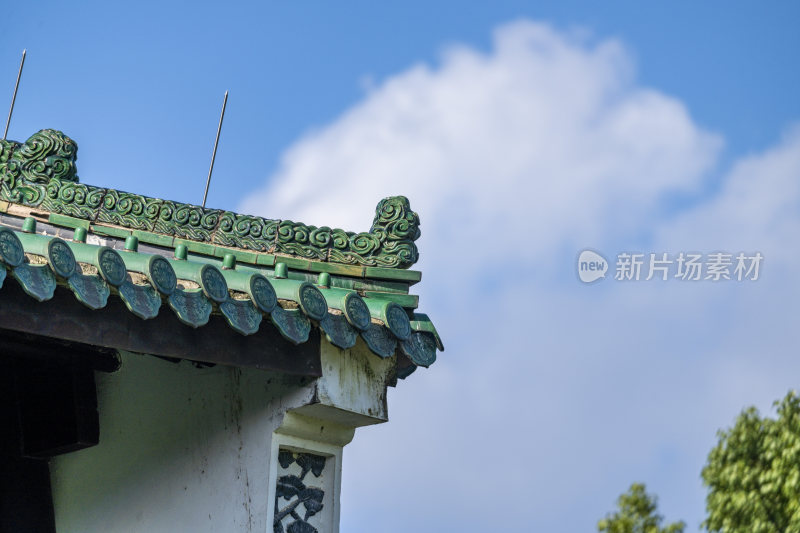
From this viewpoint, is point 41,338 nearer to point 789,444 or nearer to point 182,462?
point 182,462

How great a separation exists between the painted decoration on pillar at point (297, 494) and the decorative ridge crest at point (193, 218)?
0.81m

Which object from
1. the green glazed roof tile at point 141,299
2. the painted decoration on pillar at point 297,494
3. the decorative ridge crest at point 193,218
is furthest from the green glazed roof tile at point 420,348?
the green glazed roof tile at point 141,299

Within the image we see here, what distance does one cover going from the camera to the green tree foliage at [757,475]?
3.55m

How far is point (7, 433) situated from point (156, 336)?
1362 mm

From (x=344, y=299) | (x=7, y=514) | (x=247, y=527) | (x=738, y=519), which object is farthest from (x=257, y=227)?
(x=738, y=519)

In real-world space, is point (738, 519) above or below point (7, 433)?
below

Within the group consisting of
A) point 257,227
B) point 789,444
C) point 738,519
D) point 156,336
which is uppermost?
point 257,227

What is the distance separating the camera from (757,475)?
3.65 m

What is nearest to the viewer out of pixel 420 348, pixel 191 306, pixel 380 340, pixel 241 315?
pixel 191 306

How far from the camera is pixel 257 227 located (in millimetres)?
4789

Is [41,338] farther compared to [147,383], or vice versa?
[147,383]

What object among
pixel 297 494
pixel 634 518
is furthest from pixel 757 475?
pixel 297 494

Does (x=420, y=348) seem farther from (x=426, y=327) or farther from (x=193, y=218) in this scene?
(x=193, y=218)

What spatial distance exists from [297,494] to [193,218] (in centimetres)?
118
